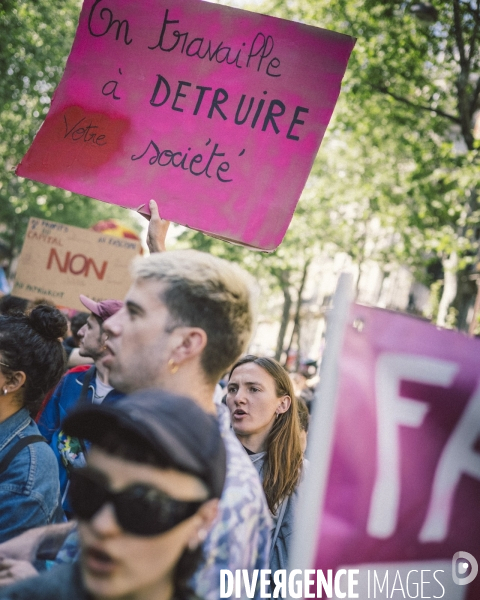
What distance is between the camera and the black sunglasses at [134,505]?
121cm

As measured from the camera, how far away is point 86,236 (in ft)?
20.3

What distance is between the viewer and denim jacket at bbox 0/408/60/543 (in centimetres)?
222

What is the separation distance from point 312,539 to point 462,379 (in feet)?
1.93

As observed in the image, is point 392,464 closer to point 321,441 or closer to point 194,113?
point 321,441

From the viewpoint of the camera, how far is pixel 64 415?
3469 mm

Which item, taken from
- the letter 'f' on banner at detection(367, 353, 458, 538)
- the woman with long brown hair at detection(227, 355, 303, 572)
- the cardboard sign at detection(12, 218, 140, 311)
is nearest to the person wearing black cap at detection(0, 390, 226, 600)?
the letter 'f' on banner at detection(367, 353, 458, 538)

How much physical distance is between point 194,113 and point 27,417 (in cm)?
163

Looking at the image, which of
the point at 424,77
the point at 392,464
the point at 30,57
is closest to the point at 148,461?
the point at 392,464

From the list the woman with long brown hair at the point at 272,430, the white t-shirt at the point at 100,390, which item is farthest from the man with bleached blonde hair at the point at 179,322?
the white t-shirt at the point at 100,390

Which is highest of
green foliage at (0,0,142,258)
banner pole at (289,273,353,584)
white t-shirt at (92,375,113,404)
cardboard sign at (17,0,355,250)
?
green foliage at (0,0,142,258)

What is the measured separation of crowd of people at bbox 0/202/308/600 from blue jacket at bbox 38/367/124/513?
379 millimetres

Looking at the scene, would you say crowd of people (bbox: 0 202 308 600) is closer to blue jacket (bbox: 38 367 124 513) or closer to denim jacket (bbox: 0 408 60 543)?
denim jacket (bbox: 0 408 60 543)

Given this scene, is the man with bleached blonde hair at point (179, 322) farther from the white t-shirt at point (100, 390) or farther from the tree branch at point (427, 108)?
the tree branch at point (427, 108)

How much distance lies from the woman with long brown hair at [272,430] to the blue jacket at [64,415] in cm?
62
